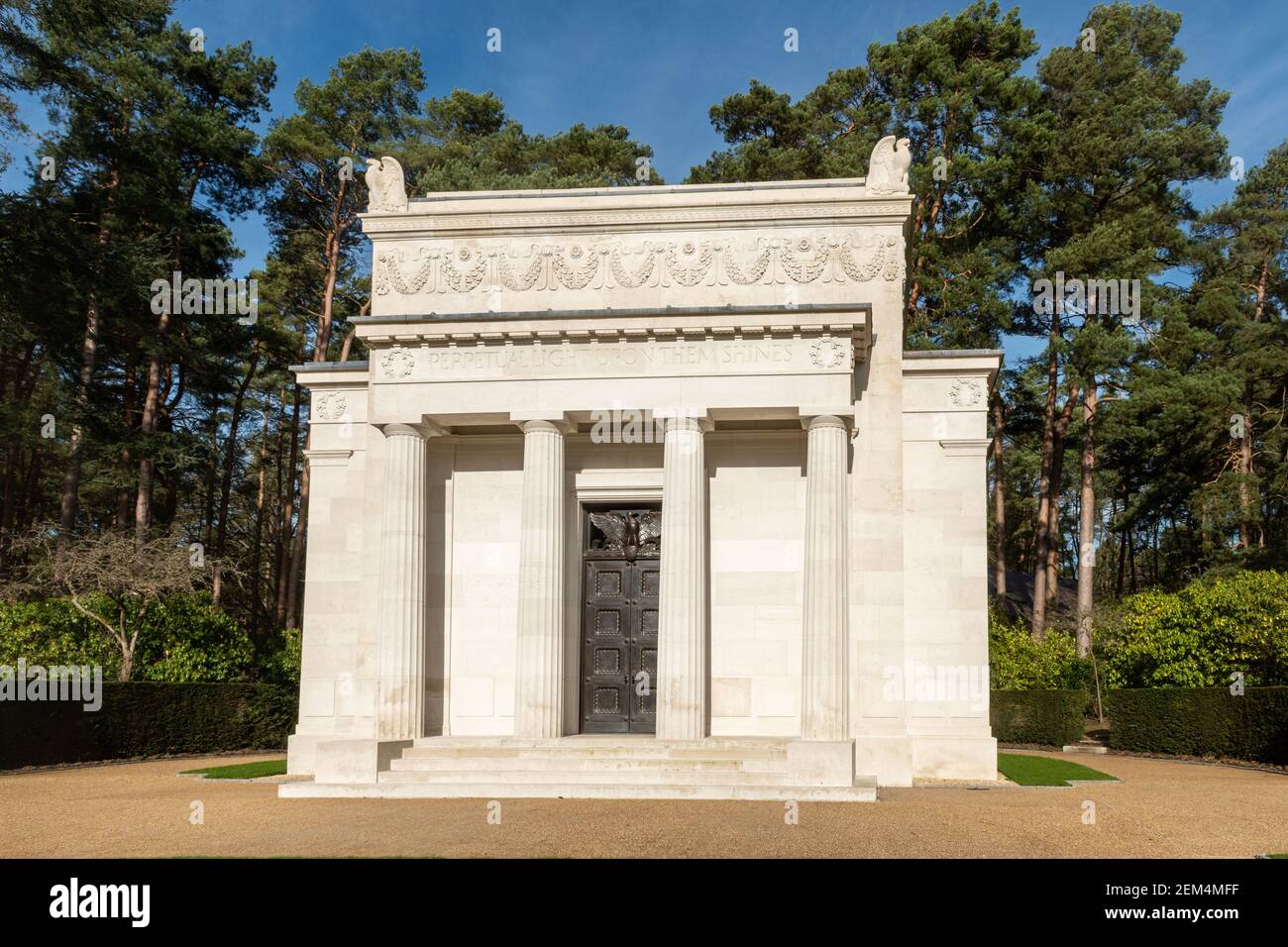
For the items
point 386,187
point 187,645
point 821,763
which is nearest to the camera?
point 821,763

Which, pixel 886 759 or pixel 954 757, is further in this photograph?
pixel 954 757

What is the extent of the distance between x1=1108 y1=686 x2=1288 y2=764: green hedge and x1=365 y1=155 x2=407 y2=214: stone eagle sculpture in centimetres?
2332

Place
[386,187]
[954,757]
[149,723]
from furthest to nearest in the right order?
1. [149,723]
2. [386,187]
3. [954,757]

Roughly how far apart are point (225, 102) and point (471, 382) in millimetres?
29502

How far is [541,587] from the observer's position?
22.2 metres

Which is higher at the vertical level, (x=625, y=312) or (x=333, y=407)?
(x=625, y=312)

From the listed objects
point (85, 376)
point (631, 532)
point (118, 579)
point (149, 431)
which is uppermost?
point (85, 376)

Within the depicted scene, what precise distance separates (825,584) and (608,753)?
5.15 m

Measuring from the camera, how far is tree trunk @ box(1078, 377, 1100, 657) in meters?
40.9

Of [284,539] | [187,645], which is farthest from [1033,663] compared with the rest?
[284,539]

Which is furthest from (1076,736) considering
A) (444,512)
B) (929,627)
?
(444,512)

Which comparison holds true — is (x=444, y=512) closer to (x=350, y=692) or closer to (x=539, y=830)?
(x=350, y=692)

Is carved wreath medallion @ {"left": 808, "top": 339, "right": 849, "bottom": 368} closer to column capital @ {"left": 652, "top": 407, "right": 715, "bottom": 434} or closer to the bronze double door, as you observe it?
column capital @ {"left": 652, "top": 407, "right": 715, "bottom": 434}

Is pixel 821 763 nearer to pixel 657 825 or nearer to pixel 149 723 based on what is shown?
pixel 657 825
